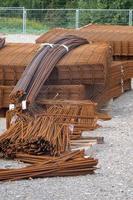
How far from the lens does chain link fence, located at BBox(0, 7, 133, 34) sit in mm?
37688

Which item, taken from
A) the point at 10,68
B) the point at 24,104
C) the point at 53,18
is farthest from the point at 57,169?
the point at 53,18

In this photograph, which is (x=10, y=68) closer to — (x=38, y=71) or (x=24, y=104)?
(x=38, y=71)

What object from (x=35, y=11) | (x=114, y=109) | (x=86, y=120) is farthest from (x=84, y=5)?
(x=86, y=120)

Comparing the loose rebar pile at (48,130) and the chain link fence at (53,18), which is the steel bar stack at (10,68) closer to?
the loose rebar pile at (48,130)

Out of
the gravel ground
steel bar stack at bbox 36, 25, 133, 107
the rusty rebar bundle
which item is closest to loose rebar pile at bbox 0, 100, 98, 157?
the gravel ground

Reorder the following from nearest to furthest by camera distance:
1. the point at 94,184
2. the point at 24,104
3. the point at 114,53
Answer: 1. the point at 94,184
2. the point at 24,104
3. the point at 114,53

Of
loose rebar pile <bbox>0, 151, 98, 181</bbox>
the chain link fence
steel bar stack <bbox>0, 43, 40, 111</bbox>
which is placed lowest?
the chain link fence

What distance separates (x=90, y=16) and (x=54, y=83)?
26.3 metres

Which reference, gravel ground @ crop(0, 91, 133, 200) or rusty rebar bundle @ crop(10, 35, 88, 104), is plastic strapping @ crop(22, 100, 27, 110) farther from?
gravel ground @ crop(0, 91, 133, 200)

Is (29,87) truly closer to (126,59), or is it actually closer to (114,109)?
(114,109)

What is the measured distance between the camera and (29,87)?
11.7m

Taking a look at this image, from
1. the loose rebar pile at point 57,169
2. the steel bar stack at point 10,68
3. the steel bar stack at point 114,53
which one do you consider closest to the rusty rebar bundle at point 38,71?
the steel bar stack at point 10,68

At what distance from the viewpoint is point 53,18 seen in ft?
132

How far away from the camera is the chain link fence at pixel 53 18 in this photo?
37.7 metres
